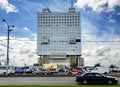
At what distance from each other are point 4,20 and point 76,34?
68833 mm

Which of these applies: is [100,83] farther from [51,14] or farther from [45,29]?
[51,14]

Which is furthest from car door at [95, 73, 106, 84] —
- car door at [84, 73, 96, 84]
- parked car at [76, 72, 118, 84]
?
car door at [84, 73, 96, 84]

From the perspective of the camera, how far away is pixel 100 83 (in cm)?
3344

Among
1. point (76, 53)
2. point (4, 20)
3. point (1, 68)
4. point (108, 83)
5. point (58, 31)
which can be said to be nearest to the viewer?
point (108, 83)

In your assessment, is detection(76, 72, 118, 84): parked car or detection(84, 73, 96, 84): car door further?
detection(84, 73, 96, 84): car door

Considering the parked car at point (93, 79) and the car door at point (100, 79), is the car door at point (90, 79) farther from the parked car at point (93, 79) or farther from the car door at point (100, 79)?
the car door at point (100, 79)

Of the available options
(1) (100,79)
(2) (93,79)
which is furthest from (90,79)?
(1) (100,79)

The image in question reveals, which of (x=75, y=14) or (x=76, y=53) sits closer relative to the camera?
(x=75, y=14)

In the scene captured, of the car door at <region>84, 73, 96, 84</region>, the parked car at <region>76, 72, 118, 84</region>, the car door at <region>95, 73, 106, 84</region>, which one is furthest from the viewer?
the car door at <region>84, 73, 96, 84</region>

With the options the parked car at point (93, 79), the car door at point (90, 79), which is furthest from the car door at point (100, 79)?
the car door at point (90, 79)

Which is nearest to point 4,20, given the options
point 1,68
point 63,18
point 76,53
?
point 1,68

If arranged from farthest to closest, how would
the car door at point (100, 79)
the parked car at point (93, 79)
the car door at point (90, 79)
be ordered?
the car door at point (90, 79) → the car door at point (100, 79) → the parked car at point (93, 79)

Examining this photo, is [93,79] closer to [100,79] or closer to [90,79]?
[90,79]

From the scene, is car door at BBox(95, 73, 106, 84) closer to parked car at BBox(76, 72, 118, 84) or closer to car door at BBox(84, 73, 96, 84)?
parked car at BBox(76, 72, 118, 84)
